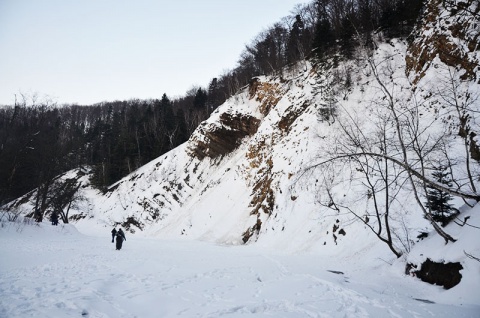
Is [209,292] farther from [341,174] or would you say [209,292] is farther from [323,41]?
[323,41]

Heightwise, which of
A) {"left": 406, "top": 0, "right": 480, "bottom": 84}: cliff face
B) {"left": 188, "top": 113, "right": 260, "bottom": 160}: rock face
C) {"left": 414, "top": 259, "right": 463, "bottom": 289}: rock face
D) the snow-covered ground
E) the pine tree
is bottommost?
the snow-covered ground

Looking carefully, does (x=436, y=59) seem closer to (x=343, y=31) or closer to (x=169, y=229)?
(x=343, y=31)

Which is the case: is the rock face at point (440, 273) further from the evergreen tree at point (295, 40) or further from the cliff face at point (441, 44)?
the evergreen tree at point (295, 40)

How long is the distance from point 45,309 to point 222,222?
72.3 feet

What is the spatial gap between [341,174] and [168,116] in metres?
45.0

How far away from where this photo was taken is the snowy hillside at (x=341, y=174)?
728 centimetres

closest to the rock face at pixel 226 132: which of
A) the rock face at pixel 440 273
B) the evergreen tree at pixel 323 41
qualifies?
the evergreen tree at pixel 323 41

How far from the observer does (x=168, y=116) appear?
55969 millimetres

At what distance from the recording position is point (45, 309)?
15.7 ft

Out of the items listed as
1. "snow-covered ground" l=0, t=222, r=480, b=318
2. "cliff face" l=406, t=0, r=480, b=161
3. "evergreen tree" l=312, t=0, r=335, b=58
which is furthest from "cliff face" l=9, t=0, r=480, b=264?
"evergreen tree" l=312, t=0, r=335, b=58

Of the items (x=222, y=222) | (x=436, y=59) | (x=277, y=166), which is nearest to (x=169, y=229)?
(x=222, y=222)

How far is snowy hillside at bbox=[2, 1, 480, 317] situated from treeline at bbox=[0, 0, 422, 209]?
11.9ft

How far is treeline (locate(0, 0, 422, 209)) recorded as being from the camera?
26594 mm

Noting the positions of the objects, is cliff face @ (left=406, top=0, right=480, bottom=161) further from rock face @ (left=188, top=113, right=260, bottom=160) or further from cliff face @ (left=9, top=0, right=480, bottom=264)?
rock face @ (left=188, top=113, right=260, bottom=160)
